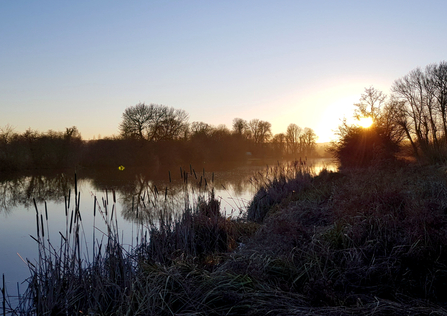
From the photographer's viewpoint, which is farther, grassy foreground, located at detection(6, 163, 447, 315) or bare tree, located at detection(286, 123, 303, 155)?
bare tree, located at detection(286, 123, 303, 155)

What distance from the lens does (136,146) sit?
3164 cm

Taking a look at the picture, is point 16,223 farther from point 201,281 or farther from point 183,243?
point 201,281

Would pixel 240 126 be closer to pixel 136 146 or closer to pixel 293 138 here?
pixel 293 138

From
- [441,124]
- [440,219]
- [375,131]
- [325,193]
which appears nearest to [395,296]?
Answer: [440,219]

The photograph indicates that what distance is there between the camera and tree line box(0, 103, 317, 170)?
2782 centimetres

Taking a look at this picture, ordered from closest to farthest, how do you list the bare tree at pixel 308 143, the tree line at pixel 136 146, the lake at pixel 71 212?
1. the lake at pixel 71 212
2. the tree line at pixel 136 146
3. the bare tree at pixel 308 143

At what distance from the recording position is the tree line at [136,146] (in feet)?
91.3

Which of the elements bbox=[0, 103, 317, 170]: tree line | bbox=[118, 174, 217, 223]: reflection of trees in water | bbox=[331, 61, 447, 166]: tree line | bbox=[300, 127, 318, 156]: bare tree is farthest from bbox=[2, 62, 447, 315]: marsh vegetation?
bbox=[300, 127, 318, 156]: bare tree

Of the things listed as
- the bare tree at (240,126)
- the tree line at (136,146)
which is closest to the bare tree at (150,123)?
the tree line at (136,146)

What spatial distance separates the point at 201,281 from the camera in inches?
130

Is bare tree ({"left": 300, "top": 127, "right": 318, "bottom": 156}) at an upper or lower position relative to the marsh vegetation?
upper

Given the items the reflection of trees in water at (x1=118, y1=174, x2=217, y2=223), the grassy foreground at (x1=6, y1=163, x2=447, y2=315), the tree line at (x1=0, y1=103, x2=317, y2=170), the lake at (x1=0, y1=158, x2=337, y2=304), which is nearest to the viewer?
the grassy foreground at (x1=6, y1=163, x2=447, y2=315)

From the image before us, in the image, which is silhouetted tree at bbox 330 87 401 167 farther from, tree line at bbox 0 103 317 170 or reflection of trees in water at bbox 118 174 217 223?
tree line at bbox 0 103 317 170

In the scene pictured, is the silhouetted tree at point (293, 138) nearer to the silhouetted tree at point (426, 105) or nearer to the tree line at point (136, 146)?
the tree line at point (136, 146)
